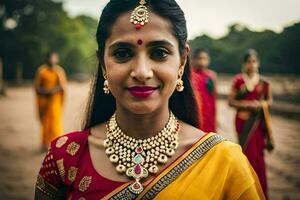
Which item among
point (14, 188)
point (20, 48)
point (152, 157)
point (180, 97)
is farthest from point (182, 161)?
point (20, 48)

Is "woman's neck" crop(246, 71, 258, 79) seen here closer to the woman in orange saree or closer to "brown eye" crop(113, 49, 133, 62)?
the woman in orange saree

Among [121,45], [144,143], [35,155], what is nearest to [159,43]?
[121,45]

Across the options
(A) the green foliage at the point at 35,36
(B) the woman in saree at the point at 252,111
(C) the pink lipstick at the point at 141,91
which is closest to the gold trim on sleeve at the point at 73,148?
(C) the pink lipstick at the point at 141,91

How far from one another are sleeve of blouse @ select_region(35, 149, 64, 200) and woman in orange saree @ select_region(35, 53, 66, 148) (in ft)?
20.7

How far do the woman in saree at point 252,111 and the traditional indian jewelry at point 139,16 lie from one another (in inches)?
137

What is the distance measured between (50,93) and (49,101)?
18 cm

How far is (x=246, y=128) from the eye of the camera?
5105mm

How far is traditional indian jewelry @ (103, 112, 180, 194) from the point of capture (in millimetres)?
1630

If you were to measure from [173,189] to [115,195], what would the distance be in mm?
229

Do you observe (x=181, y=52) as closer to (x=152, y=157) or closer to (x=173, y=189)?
(x=152, y=157)

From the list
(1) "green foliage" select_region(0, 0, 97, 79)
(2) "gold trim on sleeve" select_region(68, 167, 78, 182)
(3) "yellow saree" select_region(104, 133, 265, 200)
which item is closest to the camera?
(3) "yellow saree" select_region(104, 133, 265, 200)

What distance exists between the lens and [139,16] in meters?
1.58

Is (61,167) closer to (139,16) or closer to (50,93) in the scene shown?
(139,16)

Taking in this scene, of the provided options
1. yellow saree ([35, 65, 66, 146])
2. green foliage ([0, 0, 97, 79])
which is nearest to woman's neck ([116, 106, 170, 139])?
yellow saree ([35, 65, 66, 146])
